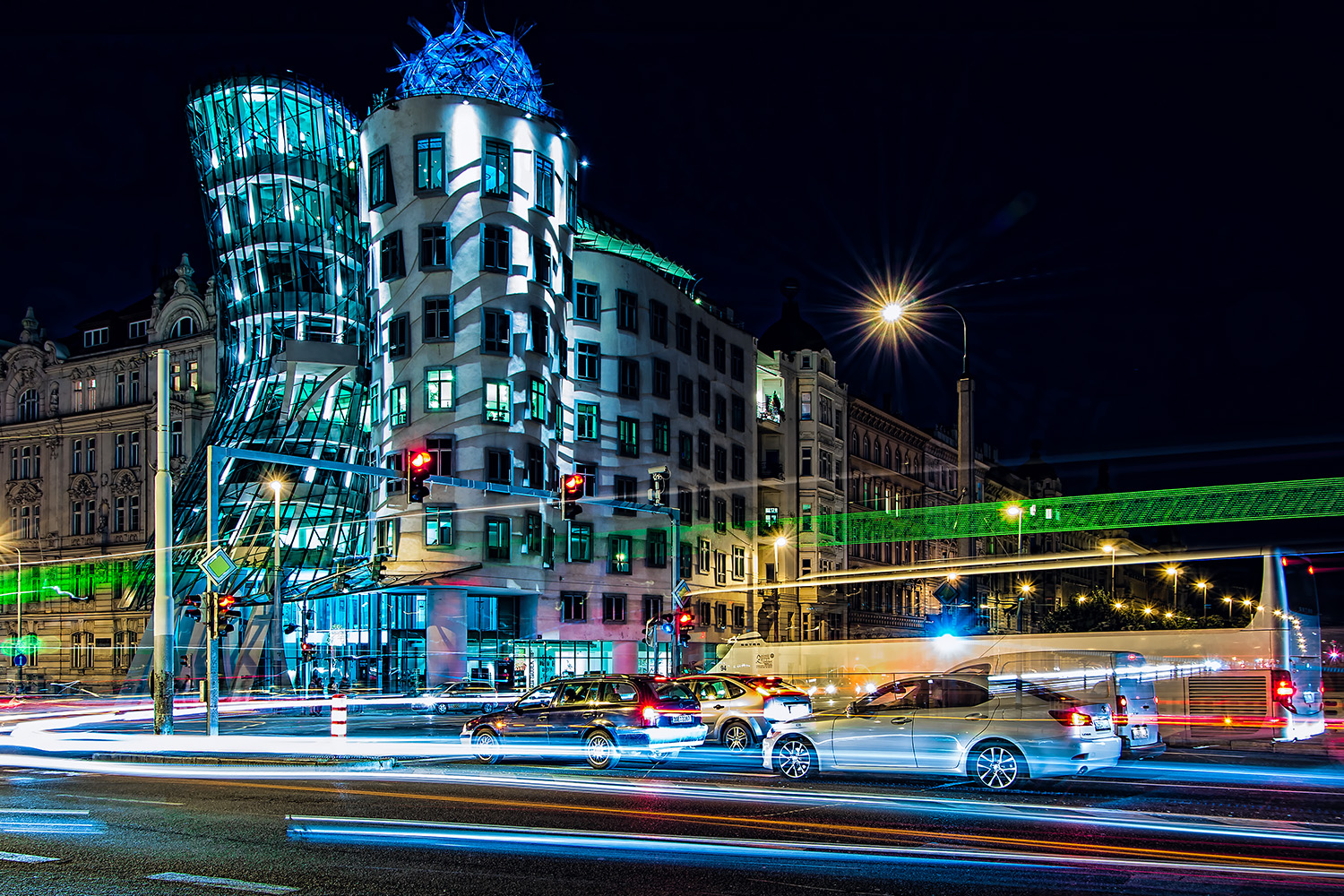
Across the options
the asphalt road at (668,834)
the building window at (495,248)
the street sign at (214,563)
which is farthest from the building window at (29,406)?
the asphalt road at (668,834)

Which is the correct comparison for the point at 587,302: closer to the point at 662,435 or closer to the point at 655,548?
the point at 662,435

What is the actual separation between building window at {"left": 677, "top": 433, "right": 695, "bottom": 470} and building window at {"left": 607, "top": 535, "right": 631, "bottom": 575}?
5881mm

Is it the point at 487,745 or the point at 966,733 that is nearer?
the point at 966,733

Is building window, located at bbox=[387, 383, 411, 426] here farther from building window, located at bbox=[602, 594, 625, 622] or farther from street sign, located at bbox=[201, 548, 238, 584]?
street sign, located at bbox=[201, 548, 238, 584]

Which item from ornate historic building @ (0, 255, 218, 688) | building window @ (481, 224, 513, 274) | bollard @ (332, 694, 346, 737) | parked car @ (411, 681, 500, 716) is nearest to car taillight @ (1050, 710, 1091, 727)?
bollard @ (332, 694, 346, 737)

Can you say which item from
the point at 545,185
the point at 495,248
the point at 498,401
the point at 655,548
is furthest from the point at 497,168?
the point at 655,548

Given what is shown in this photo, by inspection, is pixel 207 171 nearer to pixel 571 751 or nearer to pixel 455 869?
pixel 571 751

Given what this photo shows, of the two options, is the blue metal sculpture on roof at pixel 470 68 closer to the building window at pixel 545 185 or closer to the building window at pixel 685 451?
the building window at pixel 545 185

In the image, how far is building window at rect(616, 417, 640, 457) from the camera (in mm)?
61500

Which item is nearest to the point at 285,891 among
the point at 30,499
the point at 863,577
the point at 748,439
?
the point at 748,439

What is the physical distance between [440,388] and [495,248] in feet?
20.1

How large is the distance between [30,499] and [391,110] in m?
38.3

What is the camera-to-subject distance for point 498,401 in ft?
175

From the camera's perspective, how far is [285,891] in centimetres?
961
